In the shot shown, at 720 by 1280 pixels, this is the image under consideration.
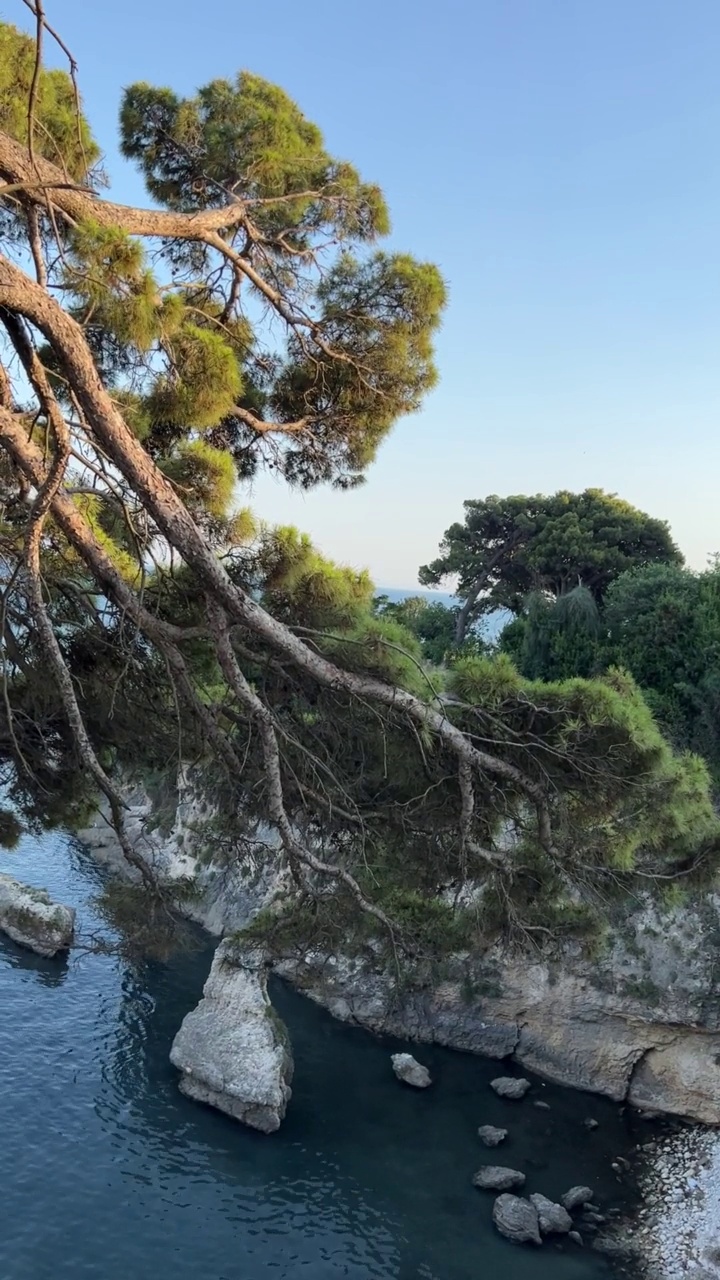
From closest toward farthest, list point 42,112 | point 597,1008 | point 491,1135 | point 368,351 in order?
1. point 42,112
2. point 368,351
3. point 491,1135
4. point 597,1008

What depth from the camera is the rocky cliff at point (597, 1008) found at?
13586 mm

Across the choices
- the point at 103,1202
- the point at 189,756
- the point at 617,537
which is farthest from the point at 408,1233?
the point at 617,537

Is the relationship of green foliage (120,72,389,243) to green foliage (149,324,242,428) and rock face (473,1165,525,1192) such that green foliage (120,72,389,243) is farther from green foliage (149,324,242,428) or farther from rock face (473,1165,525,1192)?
rock face (473,1165,525,1192)

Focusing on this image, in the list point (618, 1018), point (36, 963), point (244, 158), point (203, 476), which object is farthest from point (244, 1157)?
point (244, 158)

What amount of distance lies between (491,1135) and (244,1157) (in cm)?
359

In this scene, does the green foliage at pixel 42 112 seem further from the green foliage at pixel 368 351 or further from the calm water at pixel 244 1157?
the calm water at pixel 244 1157

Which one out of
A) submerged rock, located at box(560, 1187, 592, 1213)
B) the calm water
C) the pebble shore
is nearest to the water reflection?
the calm water

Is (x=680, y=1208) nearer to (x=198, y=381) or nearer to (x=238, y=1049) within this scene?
(x=238, y=1049)

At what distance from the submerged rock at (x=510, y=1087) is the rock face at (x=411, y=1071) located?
41.3 inches

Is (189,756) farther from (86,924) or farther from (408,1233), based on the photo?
(86,924)

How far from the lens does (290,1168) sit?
11.8m

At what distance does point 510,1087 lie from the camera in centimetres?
1391

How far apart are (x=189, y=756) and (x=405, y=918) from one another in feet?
8.43

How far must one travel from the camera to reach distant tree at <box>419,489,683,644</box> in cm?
2772
